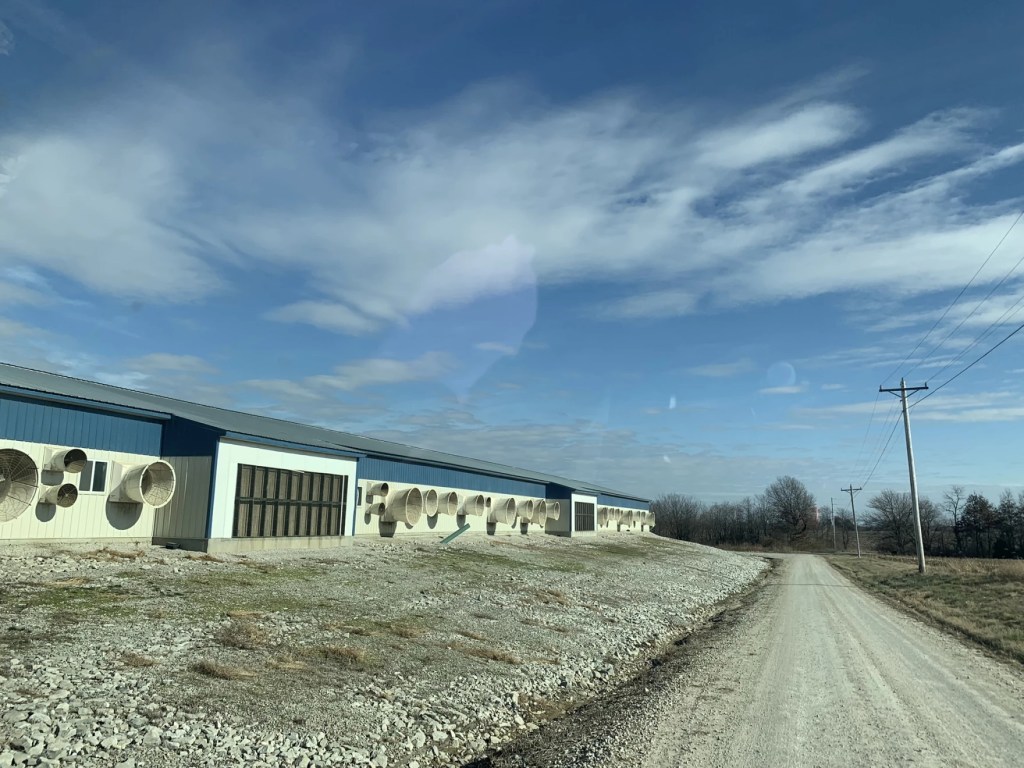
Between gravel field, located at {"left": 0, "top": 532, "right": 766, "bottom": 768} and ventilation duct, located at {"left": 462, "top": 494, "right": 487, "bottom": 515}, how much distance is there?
68.2ft

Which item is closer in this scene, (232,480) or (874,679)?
(874,679)

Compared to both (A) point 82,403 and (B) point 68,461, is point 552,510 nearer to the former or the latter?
(A) point 82,403

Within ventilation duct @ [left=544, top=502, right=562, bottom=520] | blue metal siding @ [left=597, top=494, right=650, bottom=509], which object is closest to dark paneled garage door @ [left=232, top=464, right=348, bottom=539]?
ventilation duct @ [left=544, top=502, right=562, bottom=520]

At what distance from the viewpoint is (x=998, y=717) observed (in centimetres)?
973

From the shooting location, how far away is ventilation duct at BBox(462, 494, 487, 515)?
4378cm

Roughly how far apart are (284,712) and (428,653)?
169 inches

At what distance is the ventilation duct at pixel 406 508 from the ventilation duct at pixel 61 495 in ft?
54.4

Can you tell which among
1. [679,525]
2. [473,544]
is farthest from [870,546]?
[473,544]

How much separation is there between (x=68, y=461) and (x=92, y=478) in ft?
3.54

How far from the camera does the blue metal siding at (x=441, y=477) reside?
35881 mm

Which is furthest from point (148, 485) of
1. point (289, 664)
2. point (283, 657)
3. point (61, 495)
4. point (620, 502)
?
point (620, 502)

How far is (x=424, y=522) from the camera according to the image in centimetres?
3875

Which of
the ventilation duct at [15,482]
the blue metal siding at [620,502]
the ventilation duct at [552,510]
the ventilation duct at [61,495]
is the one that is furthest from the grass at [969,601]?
the blue metal siding at [620,502]

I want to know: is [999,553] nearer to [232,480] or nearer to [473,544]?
[473,544]
